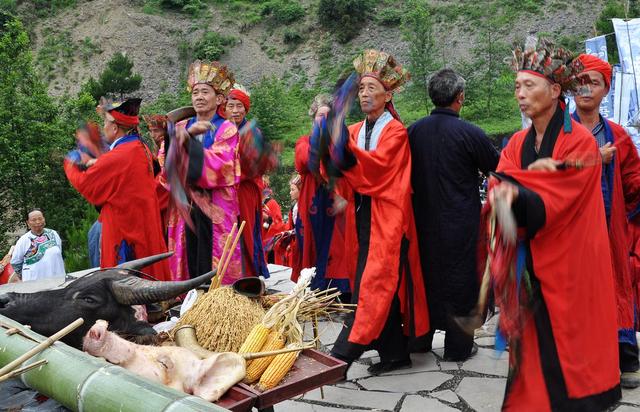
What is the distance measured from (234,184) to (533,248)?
125 inches

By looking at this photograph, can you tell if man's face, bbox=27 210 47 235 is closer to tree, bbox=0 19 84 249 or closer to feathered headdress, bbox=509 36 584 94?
tree, bbox=0 19 84 249

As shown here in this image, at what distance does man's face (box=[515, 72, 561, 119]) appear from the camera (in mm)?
3611

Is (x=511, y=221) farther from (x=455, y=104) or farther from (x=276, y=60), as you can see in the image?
(x=276, y=60)

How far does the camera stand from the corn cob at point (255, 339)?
3.06 meters

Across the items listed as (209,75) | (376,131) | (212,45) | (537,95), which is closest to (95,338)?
(537,95)

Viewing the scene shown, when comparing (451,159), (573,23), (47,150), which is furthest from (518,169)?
(573,23)

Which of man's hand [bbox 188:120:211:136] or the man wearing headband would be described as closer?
man's hand [bbox 188:120:211:136]

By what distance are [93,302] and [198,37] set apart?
51018mm

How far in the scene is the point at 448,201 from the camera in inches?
191

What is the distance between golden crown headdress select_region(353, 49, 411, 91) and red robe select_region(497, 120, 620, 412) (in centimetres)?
159

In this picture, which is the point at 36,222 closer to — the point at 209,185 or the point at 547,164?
the point at 209,185

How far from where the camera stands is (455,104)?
4957 mm

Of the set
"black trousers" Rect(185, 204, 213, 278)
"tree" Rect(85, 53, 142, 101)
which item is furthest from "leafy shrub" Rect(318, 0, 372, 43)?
"black trousers" Rect(185, 204, 213, 278)

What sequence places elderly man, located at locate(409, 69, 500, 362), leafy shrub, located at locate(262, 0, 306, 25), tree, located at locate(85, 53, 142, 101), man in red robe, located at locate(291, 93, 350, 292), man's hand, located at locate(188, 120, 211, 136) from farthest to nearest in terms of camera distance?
leafy shrub, located at locate(262, 0, 306, 25), tree, located at locate(85, 53, 142, 101), man in red robe, located at locate(291, 93, 350, 292), man's hand, located at locate(188, 120, 211, 136), elderly man, located at locate(409, 69, 500, 362)
